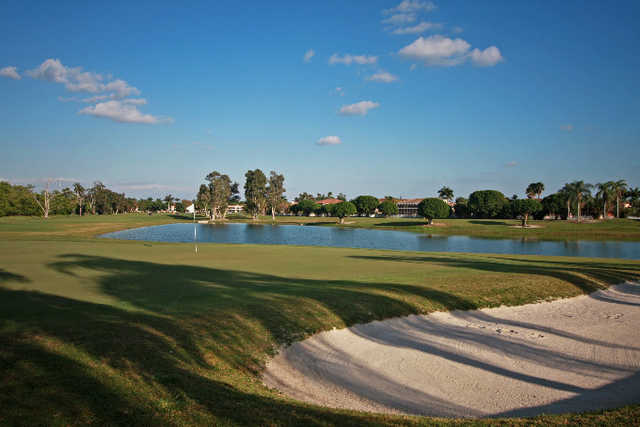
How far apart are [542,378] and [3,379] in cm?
987

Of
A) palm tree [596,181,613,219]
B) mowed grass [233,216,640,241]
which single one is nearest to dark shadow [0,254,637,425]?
mowed grass [233,216,640,241]

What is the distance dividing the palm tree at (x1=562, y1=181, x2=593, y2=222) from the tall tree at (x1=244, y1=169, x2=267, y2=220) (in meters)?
92.4

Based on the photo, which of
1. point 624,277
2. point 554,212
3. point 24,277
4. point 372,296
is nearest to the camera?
point 372,296

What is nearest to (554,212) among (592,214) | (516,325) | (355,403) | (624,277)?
(592,214)

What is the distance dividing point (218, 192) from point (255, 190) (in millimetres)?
13565

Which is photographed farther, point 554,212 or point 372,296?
point 554,212

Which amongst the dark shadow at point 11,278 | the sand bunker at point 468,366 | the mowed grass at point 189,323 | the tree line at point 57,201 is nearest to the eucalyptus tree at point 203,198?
the tree line at point 57,201

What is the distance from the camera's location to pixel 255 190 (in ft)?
435

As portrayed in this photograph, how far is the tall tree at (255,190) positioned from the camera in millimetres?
132500

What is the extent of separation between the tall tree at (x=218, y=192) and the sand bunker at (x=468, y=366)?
11720 centimetres

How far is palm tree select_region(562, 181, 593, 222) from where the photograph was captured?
106 metres

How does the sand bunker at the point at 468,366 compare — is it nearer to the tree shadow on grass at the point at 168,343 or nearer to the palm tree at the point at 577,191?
the tree shadow on grass at the point at 168,343

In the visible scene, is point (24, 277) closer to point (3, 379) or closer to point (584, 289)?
point (3, 379)

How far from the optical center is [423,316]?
12.3 meters
